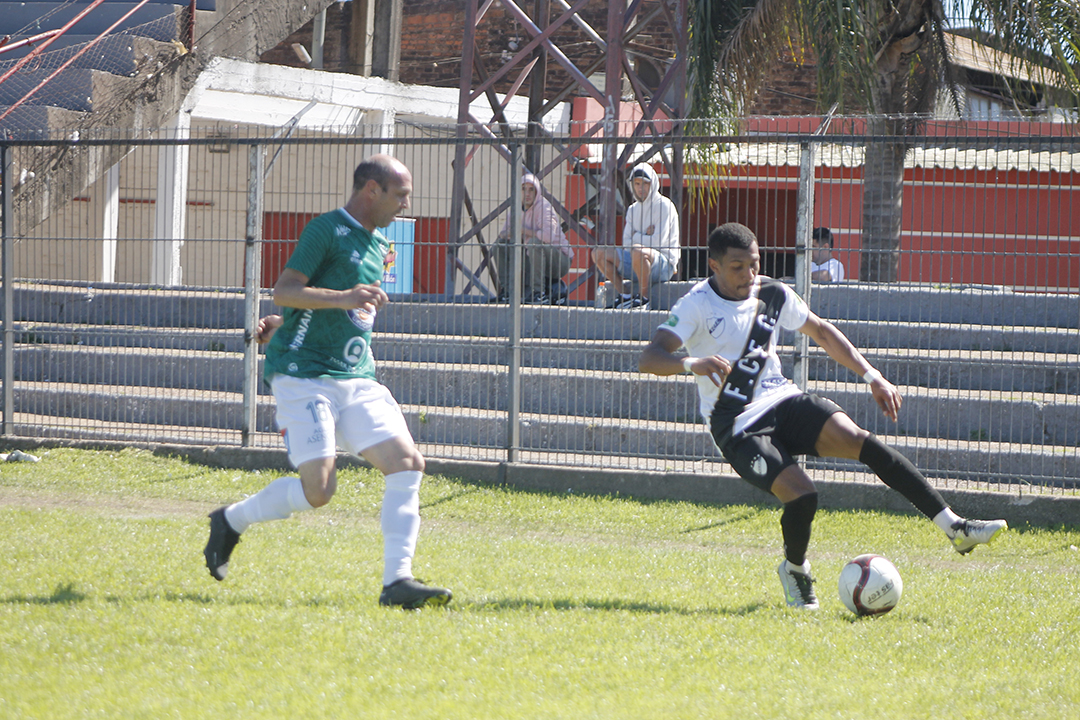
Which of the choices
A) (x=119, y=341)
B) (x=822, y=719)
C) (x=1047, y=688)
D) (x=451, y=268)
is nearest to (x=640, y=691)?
(x=822, y=719)

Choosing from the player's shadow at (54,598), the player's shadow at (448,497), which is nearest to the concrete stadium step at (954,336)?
the player's shadow at (448,497)

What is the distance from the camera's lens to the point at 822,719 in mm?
3879

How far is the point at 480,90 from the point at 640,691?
9907 millimetres

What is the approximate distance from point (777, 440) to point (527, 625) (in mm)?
1661

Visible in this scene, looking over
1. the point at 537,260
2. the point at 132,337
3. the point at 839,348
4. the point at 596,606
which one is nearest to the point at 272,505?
the point at 596,606

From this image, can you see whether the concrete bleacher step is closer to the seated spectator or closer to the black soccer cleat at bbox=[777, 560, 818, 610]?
the seated spectator

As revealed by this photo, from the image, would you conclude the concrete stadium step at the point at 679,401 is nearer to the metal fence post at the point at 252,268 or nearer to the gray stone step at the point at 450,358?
the gray stone step at the point at 450,358

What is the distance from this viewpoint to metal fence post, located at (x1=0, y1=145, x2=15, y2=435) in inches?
398

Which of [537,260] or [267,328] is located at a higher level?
[537,260]

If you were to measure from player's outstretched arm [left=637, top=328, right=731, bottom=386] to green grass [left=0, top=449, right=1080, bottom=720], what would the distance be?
1.13 m

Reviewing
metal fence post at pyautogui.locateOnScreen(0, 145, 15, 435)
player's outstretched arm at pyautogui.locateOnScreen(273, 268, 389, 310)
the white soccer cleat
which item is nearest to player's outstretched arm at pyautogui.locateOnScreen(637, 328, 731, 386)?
player's outstretched arm at pyautogui.locateOnScreen(273, 268, 389, 310)

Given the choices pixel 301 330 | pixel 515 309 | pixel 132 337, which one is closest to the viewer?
pixel 301 330

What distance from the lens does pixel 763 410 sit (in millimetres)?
5758

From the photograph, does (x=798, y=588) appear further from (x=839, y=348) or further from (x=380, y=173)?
(x=380, y=173)
